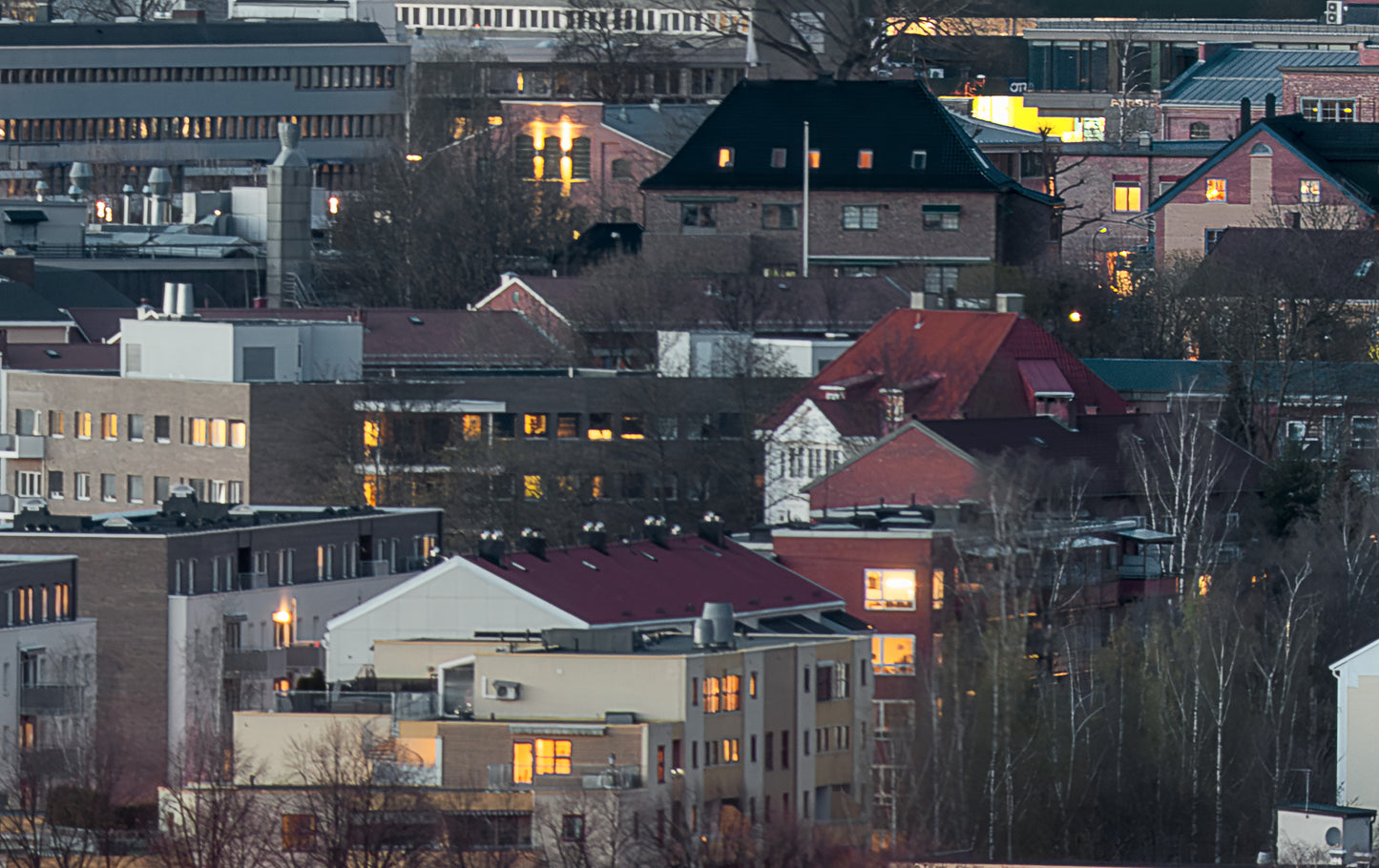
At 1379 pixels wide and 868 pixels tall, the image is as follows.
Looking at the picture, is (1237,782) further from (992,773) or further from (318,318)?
(318,318)

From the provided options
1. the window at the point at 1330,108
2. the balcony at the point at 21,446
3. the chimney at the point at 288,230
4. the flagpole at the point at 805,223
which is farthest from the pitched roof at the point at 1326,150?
the balcony at the point at 21,446

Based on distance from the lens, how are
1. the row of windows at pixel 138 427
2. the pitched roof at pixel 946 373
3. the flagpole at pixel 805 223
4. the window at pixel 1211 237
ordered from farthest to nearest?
1. the flagpole at pixel 805 223
2. the window at pixel 1211 237
3. the row of windows at pixel 138 427
4. the pitched roof at pixel 946 373

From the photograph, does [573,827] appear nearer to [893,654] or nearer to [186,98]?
[893,654]

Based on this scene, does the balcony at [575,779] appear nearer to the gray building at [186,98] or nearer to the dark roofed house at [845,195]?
the dark roofed house at [845,195]

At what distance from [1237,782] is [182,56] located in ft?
302

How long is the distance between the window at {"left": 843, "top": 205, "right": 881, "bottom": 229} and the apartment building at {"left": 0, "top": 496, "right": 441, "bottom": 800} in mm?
27906

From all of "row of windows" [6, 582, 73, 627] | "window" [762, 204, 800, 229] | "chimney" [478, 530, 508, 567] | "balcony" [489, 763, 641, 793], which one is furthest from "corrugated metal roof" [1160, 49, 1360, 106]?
"balcony" [489, 763, 641, 793]

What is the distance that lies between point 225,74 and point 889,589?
8441cm

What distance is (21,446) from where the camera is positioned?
8212cm

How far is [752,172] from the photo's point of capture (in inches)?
3755

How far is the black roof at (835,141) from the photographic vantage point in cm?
9450

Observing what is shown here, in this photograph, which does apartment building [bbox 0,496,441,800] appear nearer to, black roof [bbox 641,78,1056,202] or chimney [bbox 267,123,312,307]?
black roof [bbox 641,78,1056,202]

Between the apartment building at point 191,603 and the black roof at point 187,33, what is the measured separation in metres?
73.8

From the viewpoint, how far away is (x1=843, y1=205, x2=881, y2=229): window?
3723 inches
